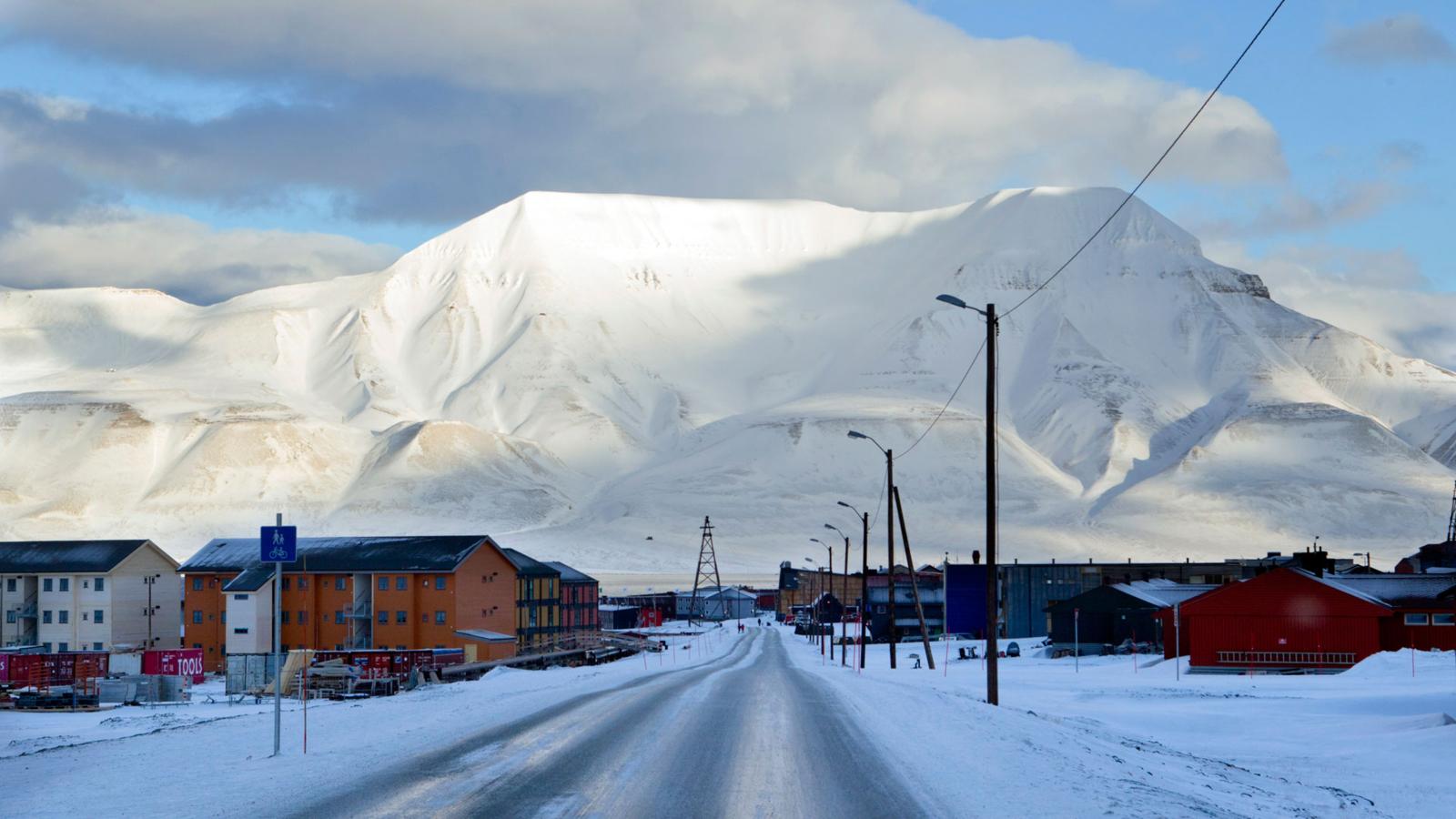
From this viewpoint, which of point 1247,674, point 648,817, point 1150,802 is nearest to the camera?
point 648,817

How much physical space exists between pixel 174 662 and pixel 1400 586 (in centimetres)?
5740

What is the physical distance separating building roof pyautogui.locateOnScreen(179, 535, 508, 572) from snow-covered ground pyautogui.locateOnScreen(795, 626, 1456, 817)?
1379 inches

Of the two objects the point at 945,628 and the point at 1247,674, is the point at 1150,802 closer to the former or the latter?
the point at 1247,674

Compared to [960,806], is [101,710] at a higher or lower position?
lower

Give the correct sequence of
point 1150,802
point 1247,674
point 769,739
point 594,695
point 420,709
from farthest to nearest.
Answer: point 1247,674, point 594,695, point 420,709, point 769,739, point 1150,802

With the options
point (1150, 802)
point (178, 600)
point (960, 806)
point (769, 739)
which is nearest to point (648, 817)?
point (960, 806)

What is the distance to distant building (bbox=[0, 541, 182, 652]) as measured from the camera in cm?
9125

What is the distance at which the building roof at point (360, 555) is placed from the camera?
8631cm

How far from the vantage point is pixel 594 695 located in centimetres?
4081

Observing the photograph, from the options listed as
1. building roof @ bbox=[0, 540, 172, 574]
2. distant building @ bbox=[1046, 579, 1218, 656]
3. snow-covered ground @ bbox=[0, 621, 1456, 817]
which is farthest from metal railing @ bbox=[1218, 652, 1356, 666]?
building roof @ bbox=[0, 540, 172, 574]

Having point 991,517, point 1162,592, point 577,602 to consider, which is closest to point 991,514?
point 991,517

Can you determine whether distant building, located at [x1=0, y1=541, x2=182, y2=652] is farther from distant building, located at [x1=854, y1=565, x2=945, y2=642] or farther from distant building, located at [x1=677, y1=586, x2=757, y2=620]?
distant building, located at [x1=677, y1=586, x2=757, y2=620]

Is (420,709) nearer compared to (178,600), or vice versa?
(420,709)

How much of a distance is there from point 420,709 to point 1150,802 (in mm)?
20835
